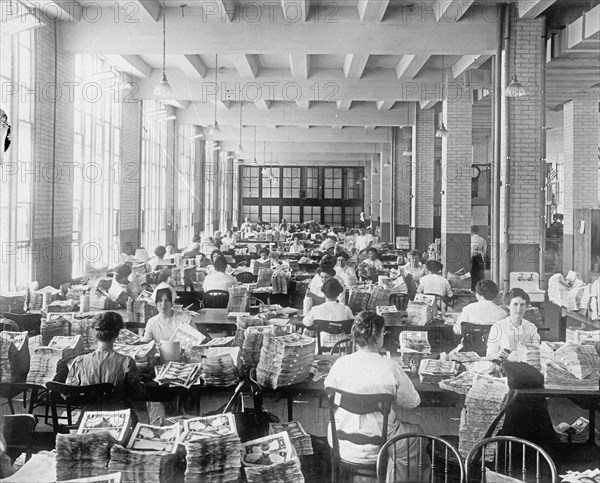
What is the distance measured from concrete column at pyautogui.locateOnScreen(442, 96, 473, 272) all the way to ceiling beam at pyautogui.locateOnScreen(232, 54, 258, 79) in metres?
4.37

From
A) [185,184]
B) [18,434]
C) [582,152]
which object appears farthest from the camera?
[185,184]

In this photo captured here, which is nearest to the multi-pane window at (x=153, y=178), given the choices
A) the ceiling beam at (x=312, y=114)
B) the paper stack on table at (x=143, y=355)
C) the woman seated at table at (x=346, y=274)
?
the ceiling beam at (x=312, y=114)

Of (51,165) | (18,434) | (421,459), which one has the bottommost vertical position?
(421,459)

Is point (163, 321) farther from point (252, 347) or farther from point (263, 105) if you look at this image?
point (263, 105)

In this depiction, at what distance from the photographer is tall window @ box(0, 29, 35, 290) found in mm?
9055

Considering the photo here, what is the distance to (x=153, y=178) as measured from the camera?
18.4 m

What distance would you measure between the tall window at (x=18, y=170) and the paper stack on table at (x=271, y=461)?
271 inches

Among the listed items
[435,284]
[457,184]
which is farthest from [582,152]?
[435,284]

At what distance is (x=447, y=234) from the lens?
14695mm

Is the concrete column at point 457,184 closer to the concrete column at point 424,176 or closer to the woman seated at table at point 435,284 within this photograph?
the concrete column at point 424,176

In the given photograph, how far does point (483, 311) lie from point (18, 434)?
4441mm

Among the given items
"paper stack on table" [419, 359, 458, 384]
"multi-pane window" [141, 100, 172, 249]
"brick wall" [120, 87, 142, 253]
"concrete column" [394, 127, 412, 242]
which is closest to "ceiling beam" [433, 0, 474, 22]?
"paper stack on table" [419, 359, 458, 384]

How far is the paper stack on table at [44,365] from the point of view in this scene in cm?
505

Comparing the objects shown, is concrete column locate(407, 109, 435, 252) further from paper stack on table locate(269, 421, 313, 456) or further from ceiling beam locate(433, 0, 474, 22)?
paper stack on table locate(269, 421, 313, 456)
